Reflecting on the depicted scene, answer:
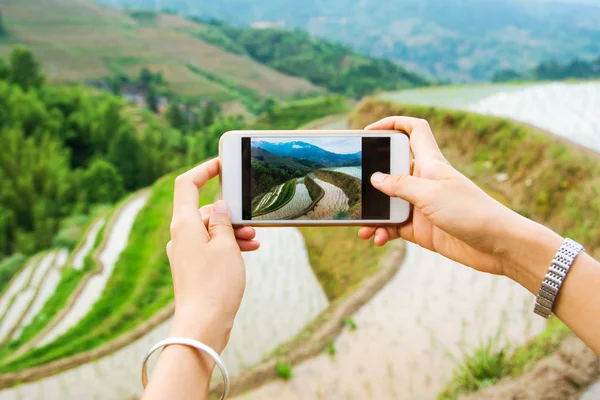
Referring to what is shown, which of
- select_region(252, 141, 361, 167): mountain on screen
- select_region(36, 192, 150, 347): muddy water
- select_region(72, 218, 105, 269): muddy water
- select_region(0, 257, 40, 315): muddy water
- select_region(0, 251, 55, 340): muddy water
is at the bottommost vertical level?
select_region(0, 257, 40, 315): muddy water

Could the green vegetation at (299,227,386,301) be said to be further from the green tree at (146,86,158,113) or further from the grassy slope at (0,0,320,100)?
the green tree at (146,86,158,113)

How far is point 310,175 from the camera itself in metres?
1.13

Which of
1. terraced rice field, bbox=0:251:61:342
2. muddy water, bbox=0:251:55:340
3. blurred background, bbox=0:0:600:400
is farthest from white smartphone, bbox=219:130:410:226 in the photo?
muddy water, bbox=0:251:55:340

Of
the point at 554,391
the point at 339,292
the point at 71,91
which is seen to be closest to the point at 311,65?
the point at 71,91

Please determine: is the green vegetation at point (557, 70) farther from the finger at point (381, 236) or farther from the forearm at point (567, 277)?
the forearm at point (567, 277)

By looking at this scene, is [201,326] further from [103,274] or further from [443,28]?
[443,28]

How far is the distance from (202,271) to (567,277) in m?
0.55

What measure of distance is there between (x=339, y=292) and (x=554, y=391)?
2.37 m

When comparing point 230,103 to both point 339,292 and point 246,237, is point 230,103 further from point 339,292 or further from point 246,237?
point 246,237

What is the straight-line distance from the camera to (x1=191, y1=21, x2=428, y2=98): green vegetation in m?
28.6

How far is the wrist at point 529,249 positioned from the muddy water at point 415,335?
5.19 ft

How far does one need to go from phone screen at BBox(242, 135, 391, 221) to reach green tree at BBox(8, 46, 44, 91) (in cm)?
2609

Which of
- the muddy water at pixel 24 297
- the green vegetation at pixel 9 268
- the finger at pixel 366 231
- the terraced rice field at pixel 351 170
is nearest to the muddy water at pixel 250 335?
the finger at pixel 366 231

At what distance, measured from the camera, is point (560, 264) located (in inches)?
34.0
